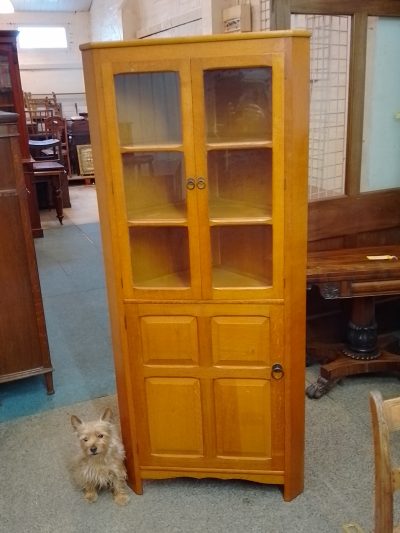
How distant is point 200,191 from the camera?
5.85 feet

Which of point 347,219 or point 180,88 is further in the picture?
point 347,219

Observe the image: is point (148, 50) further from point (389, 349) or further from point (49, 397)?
point (389, 349)

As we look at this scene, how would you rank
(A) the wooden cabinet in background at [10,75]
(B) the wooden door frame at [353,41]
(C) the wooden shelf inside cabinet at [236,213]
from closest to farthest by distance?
(C) the wooden shelf inside cabinet at [236,213] → (B) the wooden door frame at [353,41] → (A) the wooden cabinet in background at [10,75]

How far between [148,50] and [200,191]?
470 millimetres

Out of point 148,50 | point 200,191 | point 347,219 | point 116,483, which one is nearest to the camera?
point 148,50

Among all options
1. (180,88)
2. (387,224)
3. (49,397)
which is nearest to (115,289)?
(180,88)

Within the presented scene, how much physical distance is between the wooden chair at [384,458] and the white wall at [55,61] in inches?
406

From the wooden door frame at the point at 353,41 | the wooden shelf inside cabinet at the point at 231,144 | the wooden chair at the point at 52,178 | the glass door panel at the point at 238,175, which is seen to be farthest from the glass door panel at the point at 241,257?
the wooden chair at the point at 52,178

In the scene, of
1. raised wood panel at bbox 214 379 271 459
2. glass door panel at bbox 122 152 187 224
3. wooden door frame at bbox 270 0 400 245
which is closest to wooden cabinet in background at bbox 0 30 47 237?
wooden door frame at bbox 270 0 400 245

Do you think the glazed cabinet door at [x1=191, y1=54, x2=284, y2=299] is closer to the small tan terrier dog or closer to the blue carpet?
the small tan terrier dog

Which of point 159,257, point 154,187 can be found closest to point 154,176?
point 154,187

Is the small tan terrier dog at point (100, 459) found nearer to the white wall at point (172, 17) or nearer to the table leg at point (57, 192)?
the white wall at point (172, 17)

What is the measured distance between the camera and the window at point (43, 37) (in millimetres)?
Answer: 9969

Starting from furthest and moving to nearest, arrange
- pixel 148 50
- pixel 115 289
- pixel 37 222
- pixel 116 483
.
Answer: pixel 37 222 < pixel 116 483 < pixel 115 289 < pixel 148 50
